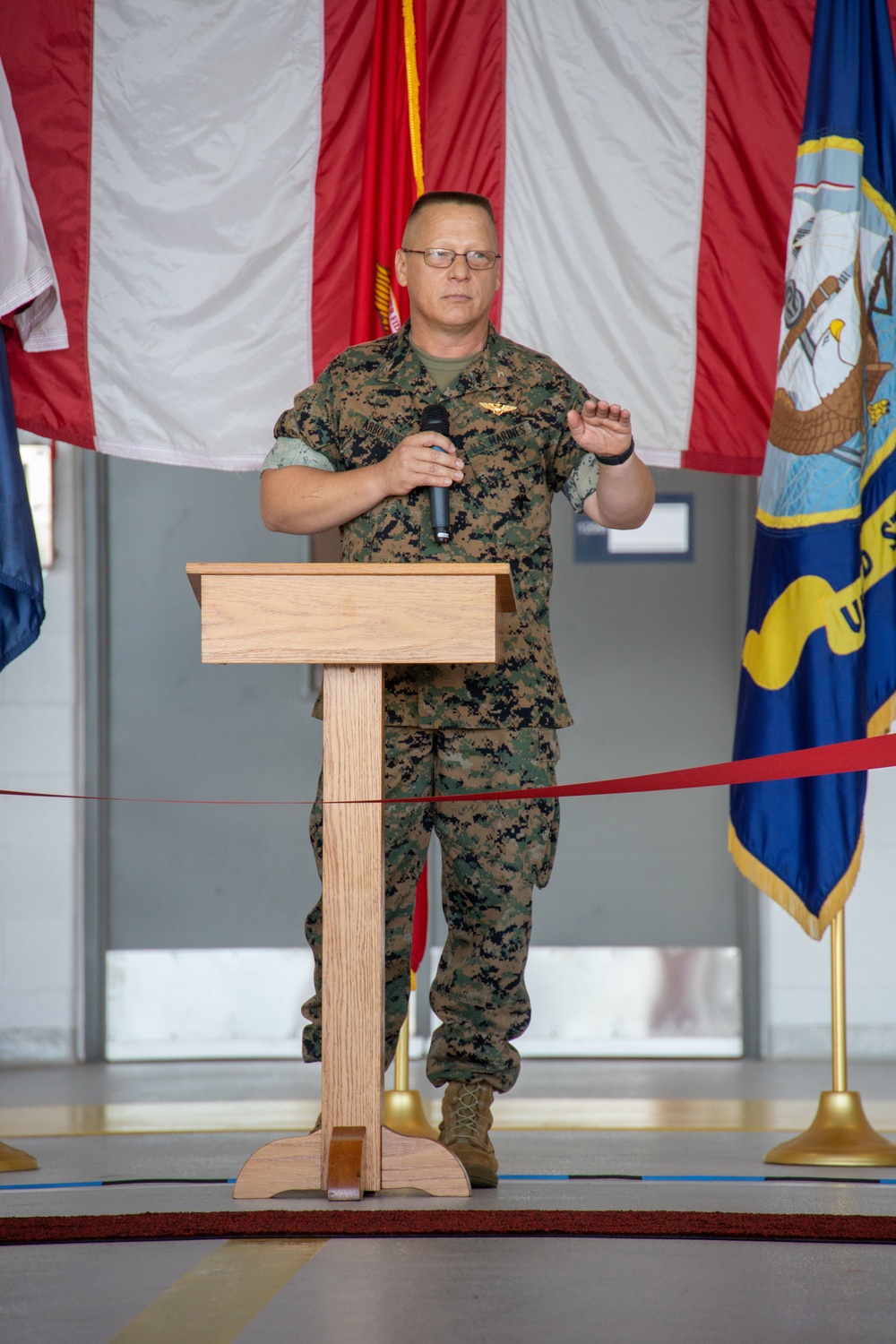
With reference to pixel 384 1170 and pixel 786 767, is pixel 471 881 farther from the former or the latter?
pixel 786 767

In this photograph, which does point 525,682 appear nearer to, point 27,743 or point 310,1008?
point 310,1008

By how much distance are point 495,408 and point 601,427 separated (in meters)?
0.27

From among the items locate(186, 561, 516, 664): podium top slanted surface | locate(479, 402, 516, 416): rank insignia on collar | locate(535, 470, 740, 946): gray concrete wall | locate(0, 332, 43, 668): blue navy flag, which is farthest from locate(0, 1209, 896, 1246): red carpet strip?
locate(535, 470, 740, 946): gray concrete wall

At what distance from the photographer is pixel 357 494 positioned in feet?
7.43

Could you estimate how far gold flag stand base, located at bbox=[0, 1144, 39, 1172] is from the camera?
2.50m

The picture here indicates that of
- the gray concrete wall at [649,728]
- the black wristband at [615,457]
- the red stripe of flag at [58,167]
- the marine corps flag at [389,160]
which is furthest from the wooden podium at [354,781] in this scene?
the gray concrete wall at [649,728]

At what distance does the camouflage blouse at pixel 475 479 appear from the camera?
2350mm

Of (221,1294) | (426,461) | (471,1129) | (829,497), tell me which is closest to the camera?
(221,1294)

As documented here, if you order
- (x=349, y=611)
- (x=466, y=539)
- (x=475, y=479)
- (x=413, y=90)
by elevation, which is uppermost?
(x=413, y=90)

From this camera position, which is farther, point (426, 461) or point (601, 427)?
point (601, 427)

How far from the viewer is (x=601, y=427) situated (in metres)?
2.24

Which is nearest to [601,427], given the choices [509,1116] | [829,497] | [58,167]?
[829,497]

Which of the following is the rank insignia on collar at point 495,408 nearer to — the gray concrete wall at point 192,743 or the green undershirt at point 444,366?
the green undershirt at point 444,366

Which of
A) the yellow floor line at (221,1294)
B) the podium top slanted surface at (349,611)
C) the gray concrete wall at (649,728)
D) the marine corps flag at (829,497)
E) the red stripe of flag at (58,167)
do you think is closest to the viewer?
the yellow floor line at (221,1294)
